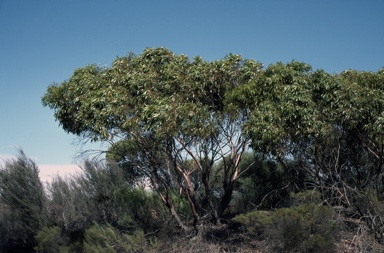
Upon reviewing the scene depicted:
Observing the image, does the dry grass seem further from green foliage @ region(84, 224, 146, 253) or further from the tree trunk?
the tree trunk

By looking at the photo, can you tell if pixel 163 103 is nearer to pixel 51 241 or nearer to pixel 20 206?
pixel 51 241

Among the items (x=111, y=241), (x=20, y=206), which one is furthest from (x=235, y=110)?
(x=20, y=206)

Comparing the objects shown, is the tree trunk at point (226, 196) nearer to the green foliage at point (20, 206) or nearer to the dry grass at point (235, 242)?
the dry grass at point (235, 242)

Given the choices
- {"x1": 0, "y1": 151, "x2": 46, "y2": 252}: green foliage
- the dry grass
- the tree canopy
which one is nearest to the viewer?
the dry grass

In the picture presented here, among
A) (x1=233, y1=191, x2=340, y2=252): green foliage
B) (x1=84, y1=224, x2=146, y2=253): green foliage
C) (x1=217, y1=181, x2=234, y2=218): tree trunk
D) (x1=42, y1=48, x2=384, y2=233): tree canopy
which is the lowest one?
(x1=233, y1=191, x2=340, y2=252): green foliage

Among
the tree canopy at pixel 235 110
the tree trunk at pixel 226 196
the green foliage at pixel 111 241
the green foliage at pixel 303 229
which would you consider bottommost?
the green foliage at pixel 303 229

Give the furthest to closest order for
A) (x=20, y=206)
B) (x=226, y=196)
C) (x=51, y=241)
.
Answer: (x=20, y=206) < (x=51, y=241) < (x=226, y=196)

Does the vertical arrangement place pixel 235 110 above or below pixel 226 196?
above

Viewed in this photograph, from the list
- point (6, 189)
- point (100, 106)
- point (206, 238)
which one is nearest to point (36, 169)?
point (6, 189)

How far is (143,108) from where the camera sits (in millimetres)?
13586

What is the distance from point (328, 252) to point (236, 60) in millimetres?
6214

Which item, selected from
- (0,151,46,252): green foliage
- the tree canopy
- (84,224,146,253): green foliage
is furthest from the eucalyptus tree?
(0,151,46,252): green foliage

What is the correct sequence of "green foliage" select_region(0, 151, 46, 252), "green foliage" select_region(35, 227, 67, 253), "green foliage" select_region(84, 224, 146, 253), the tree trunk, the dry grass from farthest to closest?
"green foliage" select_region(0, 151, 46, 252), "green foliage" select_region(35, 227, 67, 253), the tree trunk, "green foliage" select_region(84, 224, 146, 253), the dry grass

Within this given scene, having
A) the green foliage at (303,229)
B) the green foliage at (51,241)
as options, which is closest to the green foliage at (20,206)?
the green foliage at (51,241)
